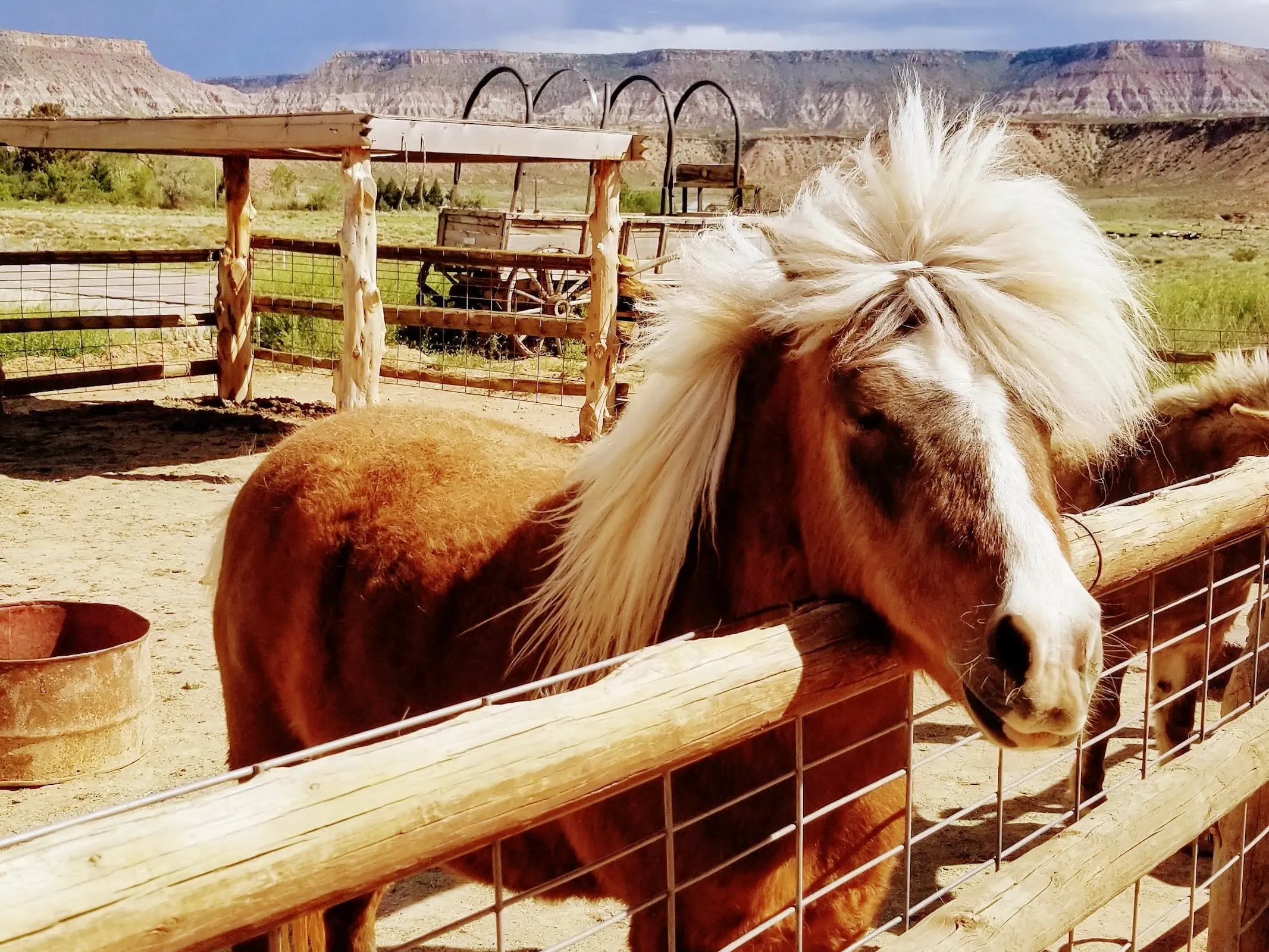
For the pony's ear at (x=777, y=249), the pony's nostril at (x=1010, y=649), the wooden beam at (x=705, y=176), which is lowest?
the pony's nostril at (x=1010, y=649)

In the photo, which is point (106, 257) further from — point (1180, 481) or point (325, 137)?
point (1180, 481)

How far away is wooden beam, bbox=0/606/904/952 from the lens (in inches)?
32.0

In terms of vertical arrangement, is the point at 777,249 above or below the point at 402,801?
above

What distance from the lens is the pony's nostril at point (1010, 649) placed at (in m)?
1.38

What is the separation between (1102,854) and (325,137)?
7.29 metres

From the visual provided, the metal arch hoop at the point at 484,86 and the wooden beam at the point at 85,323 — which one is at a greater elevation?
the metal arch hoop at the point at 484,86

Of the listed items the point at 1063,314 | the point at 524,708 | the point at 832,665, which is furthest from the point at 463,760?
the point at 1063,314

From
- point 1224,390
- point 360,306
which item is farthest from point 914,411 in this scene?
point 360,306

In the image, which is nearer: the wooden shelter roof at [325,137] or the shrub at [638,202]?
the wooden shelter roof at [325,137]

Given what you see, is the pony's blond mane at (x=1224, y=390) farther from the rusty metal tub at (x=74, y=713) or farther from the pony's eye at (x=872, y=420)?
the rusty metal tub at (x=74, y=713)

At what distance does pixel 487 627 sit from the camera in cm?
228

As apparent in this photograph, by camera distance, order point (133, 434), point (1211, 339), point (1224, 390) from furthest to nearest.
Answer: point (1211, 339) → point (133, 434) → point (1224, 390)

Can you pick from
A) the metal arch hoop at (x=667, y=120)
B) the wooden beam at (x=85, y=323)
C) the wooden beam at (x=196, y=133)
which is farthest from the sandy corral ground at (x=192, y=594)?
the metal arch hoop at (x=667, y=120)

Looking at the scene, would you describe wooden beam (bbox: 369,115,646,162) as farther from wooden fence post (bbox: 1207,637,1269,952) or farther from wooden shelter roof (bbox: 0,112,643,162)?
wooden fence post (bbox: 1207,637,1269,952)
